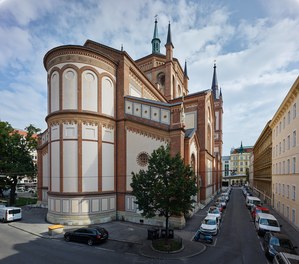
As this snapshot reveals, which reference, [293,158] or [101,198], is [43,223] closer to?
[101,198]

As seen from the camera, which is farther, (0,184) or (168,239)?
(0,184)

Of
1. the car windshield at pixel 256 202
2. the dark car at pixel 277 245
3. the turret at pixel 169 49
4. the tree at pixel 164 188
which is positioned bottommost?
the car windshield at pixel 256 202

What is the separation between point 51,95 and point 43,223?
13.4m

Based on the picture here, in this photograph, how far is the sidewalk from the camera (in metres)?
14.1

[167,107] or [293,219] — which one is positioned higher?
[167,107]

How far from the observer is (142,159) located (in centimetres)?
2269

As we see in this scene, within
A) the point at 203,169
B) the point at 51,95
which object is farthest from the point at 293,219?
the point at 51,95

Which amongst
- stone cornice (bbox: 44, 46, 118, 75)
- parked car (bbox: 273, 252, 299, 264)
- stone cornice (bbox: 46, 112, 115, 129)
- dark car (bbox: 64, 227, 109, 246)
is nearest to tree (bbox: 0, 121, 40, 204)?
stone cornice (bbox: 46, 112, 115, 129)

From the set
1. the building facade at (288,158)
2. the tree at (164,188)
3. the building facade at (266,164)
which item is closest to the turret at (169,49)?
the building facade at (288,158)

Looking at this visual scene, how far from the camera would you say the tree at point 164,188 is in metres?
15.1

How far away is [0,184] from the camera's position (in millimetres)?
34531

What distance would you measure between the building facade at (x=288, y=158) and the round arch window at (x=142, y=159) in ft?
50.3

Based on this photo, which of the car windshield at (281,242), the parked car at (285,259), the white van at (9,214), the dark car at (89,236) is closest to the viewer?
the parked car at (285,259)

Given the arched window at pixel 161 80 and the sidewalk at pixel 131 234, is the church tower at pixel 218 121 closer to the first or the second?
the arched window at pixel 161 80
